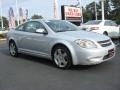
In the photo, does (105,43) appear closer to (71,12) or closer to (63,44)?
(63,44)

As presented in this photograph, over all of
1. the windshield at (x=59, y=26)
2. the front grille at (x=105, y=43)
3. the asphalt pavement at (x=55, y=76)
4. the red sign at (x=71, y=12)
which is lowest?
the asphalt pavement at (x=55, y=76)

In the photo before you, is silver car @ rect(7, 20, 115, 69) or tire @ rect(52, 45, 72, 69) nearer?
silver car @ rect(7, 20, 115, 69)

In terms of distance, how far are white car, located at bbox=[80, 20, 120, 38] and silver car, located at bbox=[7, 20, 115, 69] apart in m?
6.83

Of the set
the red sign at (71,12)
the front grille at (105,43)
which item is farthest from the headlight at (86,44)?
the red sign at (71,12)

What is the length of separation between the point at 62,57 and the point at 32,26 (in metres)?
2.03

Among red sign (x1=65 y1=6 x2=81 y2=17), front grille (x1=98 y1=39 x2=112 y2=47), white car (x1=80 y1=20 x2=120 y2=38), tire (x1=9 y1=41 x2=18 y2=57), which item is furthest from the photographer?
red sign (x1=65 y1=6 x2=81 y2=17)

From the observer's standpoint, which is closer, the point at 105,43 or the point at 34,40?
the point at 105,43

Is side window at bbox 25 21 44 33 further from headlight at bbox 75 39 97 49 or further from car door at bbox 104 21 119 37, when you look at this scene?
car door at bbox 104 21 119 37

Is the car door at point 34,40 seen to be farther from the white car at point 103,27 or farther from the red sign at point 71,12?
the red sign at point 71,12

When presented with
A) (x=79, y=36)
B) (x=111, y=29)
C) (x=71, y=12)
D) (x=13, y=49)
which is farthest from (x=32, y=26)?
(x=71, y=12)

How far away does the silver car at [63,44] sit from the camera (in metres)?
7.30

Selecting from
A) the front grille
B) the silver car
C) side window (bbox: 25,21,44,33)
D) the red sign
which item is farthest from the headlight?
the red sign

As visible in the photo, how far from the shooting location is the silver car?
7.30 meters

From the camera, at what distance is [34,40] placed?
8.73 m
